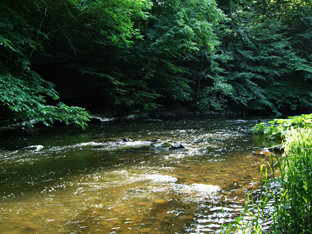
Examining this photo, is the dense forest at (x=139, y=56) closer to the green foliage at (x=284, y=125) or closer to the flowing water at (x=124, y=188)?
the flowing water at (x=124, y=188)

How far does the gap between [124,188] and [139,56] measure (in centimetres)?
1137

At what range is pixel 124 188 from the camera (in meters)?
3.48

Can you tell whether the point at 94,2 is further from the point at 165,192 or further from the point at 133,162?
the point at 165,192

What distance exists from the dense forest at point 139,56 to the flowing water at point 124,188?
7.71 feet

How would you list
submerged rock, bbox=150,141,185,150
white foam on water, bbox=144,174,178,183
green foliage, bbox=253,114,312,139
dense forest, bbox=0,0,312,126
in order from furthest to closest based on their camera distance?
dense forest, bbox=0,0,312,126 → green foliage, bbox=253,114,312,139 → submerged rock, bbox=150,141,185,150 → white foam on water, bbox=144,174,178,183

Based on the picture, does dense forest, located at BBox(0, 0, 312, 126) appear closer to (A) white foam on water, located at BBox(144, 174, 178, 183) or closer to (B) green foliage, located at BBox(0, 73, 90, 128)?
(B) green foliage, located at BBox(0, 73, 90, 128)

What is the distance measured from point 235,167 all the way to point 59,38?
12468 mm

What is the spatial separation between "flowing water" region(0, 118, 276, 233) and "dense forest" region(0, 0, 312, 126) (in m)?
2.35

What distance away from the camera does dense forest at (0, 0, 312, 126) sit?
749cm

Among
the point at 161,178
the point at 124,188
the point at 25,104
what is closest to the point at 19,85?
the point at 25,104

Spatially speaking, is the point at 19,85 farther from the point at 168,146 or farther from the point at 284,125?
the point at 284,125

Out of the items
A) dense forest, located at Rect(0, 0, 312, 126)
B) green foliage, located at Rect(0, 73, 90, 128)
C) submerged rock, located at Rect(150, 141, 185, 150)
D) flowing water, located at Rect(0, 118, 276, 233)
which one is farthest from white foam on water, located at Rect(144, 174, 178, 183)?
dense forest, located at Rect(0, 0, 312, 126)

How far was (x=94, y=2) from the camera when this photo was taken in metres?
9.84

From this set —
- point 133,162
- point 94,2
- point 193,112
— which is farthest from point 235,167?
point 193,112
